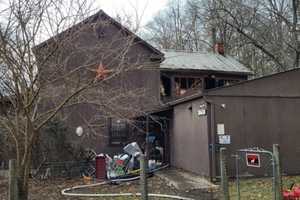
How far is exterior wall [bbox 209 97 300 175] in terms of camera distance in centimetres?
1278

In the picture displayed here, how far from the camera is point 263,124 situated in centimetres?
1334

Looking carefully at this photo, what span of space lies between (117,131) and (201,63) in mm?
7680

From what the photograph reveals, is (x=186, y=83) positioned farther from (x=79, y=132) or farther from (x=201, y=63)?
(x=79, y=132)

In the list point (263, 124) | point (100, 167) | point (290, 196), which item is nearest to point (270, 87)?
point (263, 124)

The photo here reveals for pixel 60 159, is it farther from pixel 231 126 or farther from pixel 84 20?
pixel 84 20

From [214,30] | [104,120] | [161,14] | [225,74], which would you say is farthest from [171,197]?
[161,14]

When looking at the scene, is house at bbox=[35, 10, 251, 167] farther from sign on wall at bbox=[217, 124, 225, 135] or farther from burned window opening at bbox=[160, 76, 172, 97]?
sign on wall at bbox=[217, 124, 225, 135]

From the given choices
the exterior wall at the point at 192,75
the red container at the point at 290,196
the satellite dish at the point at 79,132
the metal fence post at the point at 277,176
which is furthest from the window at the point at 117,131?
the metal fence post at the point at 277,176

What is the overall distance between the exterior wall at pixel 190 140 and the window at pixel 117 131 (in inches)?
120

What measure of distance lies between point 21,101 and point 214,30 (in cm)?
2648

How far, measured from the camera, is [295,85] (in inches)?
550

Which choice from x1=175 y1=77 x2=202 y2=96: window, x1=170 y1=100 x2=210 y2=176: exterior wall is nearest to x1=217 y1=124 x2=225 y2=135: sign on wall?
x1=170 y1=100 x2=210 y2=176: exterior wall

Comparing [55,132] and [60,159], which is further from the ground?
[55,132]

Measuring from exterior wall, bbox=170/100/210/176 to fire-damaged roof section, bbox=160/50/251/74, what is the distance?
6.64m
